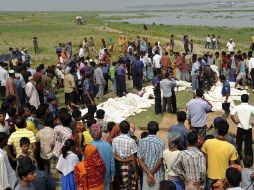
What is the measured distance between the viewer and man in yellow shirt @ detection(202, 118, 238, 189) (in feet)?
21.2

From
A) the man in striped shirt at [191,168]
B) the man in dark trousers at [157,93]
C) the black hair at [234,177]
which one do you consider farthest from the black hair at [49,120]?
the man in dark trousers at [157,93]

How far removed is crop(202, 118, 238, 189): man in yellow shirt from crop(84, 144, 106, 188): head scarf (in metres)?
1.72

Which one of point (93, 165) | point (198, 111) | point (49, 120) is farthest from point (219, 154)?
point (49, 120)

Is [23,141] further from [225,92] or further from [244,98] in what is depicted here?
[225,92]

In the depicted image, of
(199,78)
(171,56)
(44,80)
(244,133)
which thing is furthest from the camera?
(171,56)

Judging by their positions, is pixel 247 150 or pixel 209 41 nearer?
pixel 247 150

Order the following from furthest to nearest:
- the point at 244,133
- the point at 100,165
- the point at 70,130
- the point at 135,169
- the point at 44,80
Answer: the point at 44,80, the point at 244,133, the point at 70,130, the point at 135,169, the point at 100,165

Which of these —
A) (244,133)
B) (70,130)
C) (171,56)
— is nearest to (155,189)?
(70,130)

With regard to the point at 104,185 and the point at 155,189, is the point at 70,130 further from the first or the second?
the point at 155,189

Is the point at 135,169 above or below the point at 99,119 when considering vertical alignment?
below

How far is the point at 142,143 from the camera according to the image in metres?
6.66

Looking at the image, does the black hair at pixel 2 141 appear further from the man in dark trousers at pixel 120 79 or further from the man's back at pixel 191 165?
the man in dark trousers at pixel 120 79

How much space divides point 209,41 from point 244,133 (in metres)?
24.6

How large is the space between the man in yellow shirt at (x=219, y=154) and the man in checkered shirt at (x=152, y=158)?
757 millimetres
